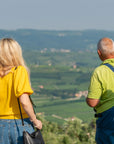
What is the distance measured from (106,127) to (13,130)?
0.98m

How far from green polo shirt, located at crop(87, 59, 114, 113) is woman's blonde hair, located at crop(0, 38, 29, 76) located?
75cm

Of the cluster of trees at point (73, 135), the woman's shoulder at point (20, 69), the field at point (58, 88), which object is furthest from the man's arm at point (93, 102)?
the field at point (58, 88)

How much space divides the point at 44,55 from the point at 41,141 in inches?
6898

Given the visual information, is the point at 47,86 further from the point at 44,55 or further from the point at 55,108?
the point at 44,55

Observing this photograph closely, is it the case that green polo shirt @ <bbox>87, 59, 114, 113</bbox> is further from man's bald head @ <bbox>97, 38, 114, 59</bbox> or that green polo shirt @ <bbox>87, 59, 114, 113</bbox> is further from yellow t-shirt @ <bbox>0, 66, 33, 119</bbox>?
yellow t-shirt @ <bbox>0, 66, 33, 119</bbox>

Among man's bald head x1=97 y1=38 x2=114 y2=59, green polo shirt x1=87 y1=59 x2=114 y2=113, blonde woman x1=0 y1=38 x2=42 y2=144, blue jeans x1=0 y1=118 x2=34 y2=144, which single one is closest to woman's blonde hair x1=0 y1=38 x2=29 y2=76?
blonde woman x1=0 y1=38 x2=42 y2=144

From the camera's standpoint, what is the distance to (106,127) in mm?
3404

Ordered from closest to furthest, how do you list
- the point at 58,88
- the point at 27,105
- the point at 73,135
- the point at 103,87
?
the point at 27,105
the point at 103,87
the point at 73,135
the point at 58,88

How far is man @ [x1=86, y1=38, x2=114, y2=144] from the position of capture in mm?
3307

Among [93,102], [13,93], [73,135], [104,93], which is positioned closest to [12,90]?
[13,93]

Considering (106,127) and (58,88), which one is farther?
(58,88)

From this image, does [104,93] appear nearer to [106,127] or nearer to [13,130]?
[106,127]

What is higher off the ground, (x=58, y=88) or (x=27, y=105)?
(x=27, y=105)

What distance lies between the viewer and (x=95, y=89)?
3293mm
